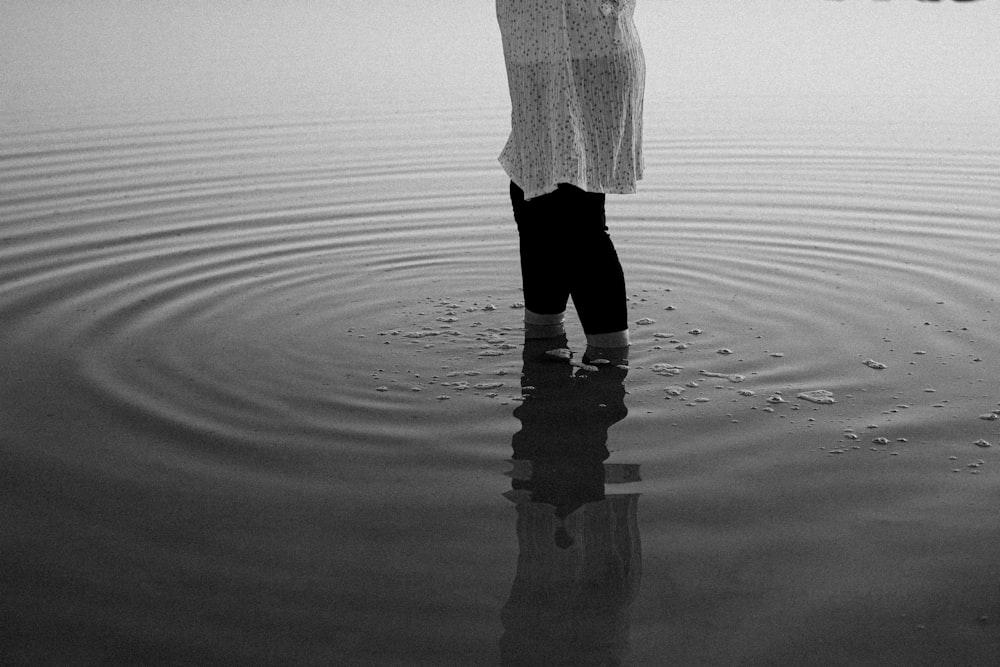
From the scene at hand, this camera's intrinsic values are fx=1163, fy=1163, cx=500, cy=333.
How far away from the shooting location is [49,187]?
7.62 m

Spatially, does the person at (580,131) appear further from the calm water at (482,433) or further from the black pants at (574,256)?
the calm water at (482,433)

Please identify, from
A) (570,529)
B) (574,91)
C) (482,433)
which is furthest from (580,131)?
(570,529)

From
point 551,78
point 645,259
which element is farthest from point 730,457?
point 645,259

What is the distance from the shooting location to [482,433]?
3348mm

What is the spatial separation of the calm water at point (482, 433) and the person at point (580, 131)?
0.31 metres

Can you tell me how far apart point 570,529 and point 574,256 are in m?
1.56

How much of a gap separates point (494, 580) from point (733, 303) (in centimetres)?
243

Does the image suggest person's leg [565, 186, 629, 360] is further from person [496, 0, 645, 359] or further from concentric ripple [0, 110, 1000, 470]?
concentric ripple [0, 110, 1000, 470]

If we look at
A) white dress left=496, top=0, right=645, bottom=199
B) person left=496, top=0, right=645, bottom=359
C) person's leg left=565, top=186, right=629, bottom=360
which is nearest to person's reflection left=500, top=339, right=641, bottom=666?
person's leg left=565, top=186, right=629, bottom=360

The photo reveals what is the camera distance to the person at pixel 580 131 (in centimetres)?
400

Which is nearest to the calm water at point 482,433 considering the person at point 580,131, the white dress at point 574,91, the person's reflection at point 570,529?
the person's reflection at point 570,529

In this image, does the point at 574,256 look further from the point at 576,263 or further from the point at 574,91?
the point at 574,91

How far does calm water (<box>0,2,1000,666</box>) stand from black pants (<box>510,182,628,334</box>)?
0.22 metres

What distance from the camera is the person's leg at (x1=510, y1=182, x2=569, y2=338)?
4219 mm
